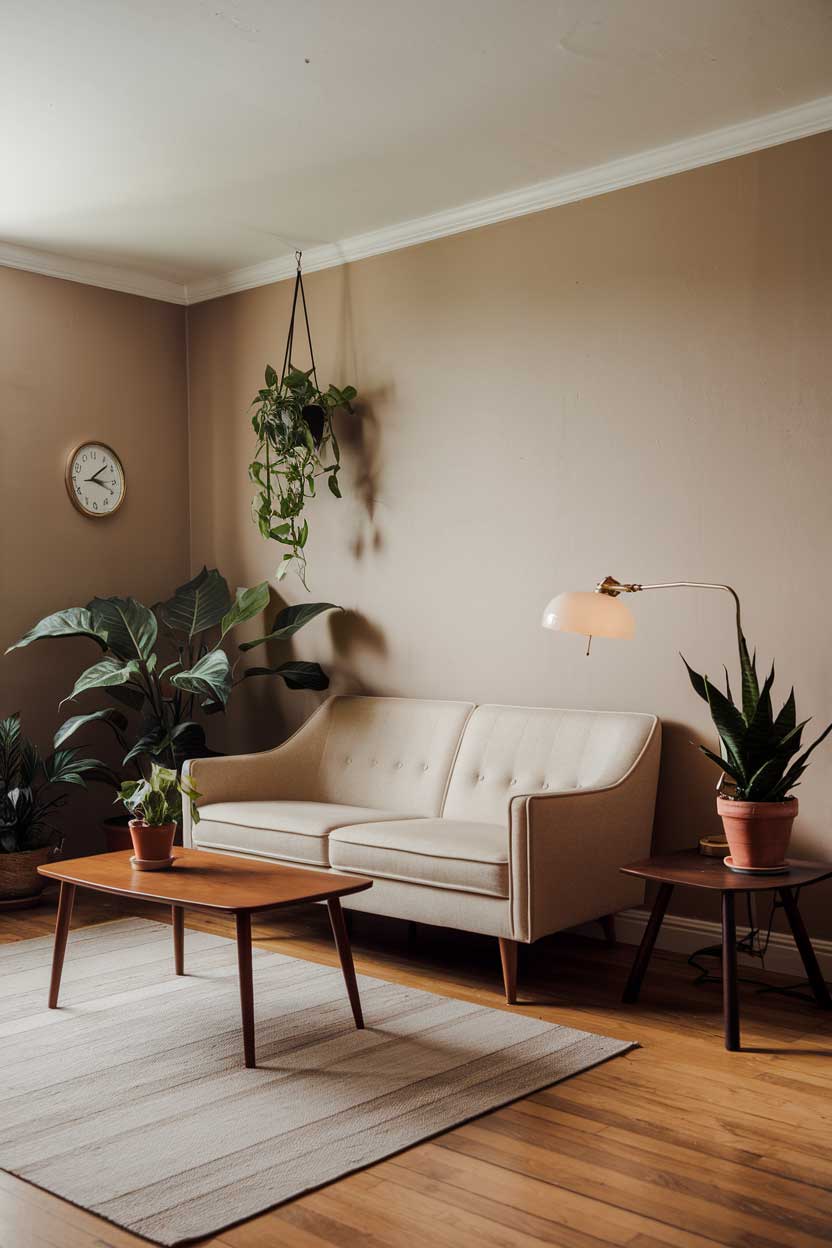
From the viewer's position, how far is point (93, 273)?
17.3 ft

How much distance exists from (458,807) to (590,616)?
1032mm

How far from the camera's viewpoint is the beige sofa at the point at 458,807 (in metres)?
3.46

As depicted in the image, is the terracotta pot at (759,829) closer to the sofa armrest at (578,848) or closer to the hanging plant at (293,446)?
the sofa armrest at (578,848)

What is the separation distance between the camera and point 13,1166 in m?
2.39

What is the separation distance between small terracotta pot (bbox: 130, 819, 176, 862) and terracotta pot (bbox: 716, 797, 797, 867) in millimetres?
1582

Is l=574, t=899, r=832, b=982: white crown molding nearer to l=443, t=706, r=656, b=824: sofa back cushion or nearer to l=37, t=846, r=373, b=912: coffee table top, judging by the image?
l=443, t=706, r=656, b=824: sofa back cushion

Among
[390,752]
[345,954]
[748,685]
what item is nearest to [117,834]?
[390,752]

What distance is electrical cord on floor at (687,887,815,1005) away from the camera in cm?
358

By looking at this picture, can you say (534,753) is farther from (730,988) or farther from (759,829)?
(730,988)

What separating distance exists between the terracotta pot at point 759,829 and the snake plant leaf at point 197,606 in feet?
8.33

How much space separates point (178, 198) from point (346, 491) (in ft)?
4.39

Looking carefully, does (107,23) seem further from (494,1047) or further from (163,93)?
(494,1047)

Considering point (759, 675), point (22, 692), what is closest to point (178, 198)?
point (22, 692)

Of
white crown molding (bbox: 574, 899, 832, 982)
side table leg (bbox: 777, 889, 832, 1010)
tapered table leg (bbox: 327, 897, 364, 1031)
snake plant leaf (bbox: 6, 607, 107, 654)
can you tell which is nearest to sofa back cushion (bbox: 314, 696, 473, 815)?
Result: white crown molding (bbox: 574, 899, 832, 982)
